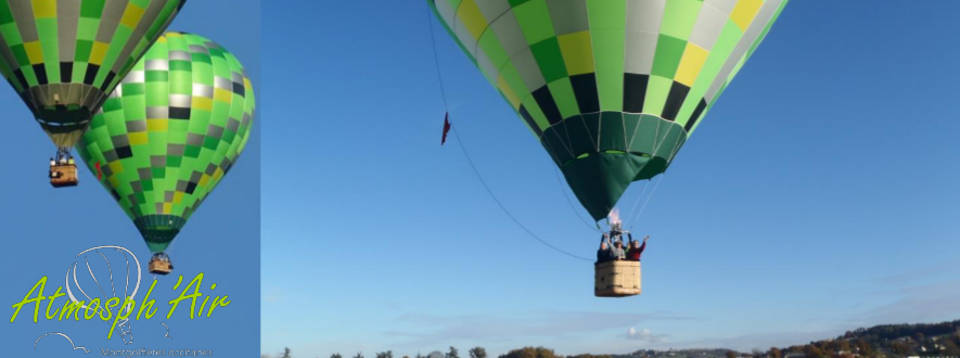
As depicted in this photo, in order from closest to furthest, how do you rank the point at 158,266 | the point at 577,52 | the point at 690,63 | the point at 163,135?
1. the point at 577,52
2. the point at 690,63
3. the point at 163,135
4. the point at 158,266

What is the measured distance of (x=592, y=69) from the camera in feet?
34.2

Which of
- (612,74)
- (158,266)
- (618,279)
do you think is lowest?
(618,279)

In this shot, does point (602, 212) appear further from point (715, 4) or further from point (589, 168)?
point (715, 4)

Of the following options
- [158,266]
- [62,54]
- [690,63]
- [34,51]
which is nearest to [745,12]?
[690,63]

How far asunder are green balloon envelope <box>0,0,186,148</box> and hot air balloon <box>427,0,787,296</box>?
6703 millimetres

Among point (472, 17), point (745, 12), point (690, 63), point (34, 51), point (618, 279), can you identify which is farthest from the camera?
point (34, 51)

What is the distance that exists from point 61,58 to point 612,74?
8718 millimetres

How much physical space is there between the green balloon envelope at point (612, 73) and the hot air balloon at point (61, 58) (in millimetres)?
6773

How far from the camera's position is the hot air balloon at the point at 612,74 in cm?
→ 1036

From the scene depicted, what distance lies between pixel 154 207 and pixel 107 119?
6.61ft

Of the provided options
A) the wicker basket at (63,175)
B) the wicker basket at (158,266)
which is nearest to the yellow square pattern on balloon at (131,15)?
the wicker basket at (63,175)

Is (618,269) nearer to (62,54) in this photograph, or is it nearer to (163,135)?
(62,54)

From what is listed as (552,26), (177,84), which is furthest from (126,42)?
(552,26)

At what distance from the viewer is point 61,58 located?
543 inches
